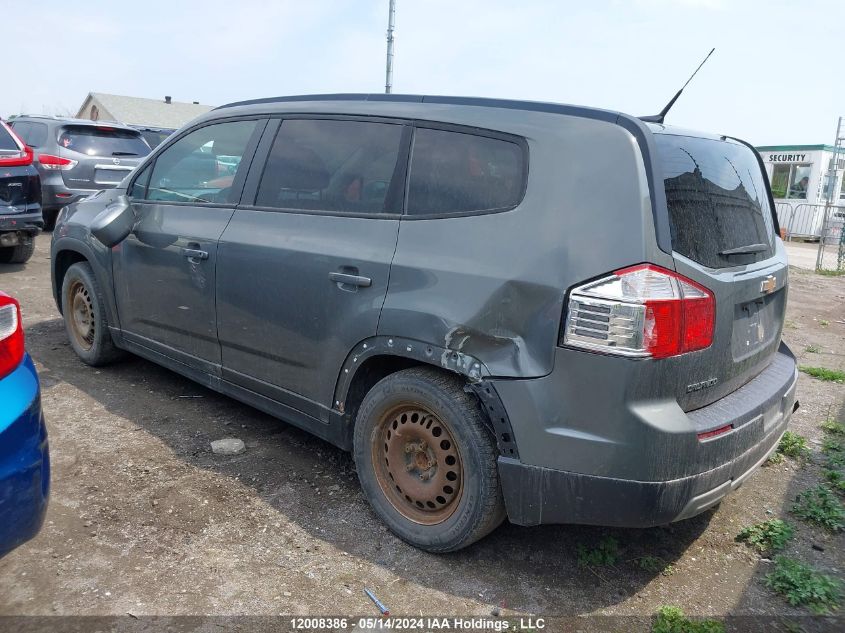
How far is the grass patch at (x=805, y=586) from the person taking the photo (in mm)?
2807

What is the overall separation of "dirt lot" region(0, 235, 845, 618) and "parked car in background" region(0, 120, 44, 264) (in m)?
4.23

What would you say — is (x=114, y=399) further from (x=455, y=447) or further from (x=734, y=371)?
(x=734, y=371)

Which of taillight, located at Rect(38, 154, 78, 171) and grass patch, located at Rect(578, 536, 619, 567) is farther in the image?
taillight, located at Rect(38, 154, 78, 171)

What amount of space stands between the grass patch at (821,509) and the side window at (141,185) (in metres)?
4.24

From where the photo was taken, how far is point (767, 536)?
129 inches

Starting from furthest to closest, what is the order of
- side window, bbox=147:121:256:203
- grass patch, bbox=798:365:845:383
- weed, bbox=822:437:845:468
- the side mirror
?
1. grass patch, bbox=798:365:845:383
2. the side mirror
3. weed, bbox=822:437:845:468
4. side window, bbox=147:121:256:203

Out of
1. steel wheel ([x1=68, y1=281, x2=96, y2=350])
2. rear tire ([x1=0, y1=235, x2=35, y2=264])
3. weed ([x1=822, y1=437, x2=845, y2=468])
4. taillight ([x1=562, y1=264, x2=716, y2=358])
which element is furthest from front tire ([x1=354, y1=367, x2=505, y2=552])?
rear tire ([x1=0, y1=235, x2=35, y2=264])

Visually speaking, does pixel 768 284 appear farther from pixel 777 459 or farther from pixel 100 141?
pixel 100 141

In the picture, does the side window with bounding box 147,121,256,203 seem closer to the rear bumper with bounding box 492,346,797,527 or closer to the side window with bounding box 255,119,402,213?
the side window with bounding box 255,119,402,213

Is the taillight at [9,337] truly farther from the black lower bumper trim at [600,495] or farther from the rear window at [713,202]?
the rear window at [713,202]

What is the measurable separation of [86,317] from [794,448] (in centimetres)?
487

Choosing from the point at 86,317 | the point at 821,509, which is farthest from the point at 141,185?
the point at 821,509

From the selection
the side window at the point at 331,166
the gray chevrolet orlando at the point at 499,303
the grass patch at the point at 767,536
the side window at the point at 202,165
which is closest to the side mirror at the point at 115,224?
the side window at the point at 202,165

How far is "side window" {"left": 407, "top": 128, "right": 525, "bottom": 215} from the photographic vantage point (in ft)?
9.03
